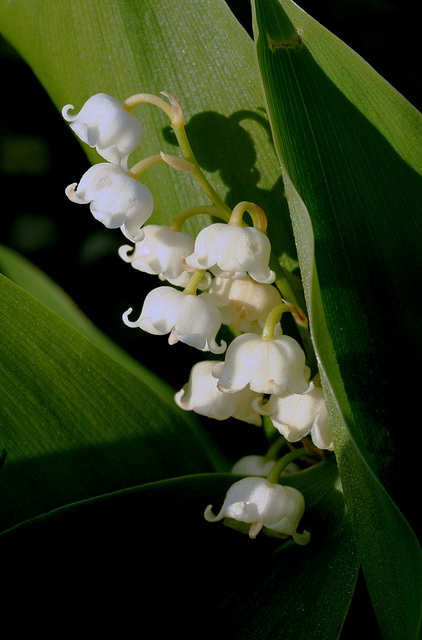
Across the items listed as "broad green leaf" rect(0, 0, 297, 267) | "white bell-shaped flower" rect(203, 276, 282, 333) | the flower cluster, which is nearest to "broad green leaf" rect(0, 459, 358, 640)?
the flower cluster

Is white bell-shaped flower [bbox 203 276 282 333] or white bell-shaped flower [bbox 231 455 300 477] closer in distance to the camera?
white bell-shaped flower [bbox 203 276 282 333]

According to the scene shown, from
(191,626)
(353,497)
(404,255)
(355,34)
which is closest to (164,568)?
(191,626)

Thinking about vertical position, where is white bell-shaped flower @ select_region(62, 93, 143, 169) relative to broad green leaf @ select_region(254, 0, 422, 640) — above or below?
above

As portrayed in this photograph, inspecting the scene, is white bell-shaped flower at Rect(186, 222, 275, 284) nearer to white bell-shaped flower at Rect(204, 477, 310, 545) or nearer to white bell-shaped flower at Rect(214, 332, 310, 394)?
white bell-shaped flower at Rect(214, 332, 310, 394)

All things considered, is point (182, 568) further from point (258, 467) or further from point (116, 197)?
point (116, 197)

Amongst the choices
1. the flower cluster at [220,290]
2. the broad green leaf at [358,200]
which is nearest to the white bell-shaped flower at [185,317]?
the flower cluster at [220,290]

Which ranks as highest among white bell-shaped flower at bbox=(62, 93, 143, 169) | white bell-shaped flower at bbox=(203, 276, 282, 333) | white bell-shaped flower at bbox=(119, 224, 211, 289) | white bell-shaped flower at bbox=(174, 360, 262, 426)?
white bell-shaped flower at bbox=(62, 93, 143, 169)
